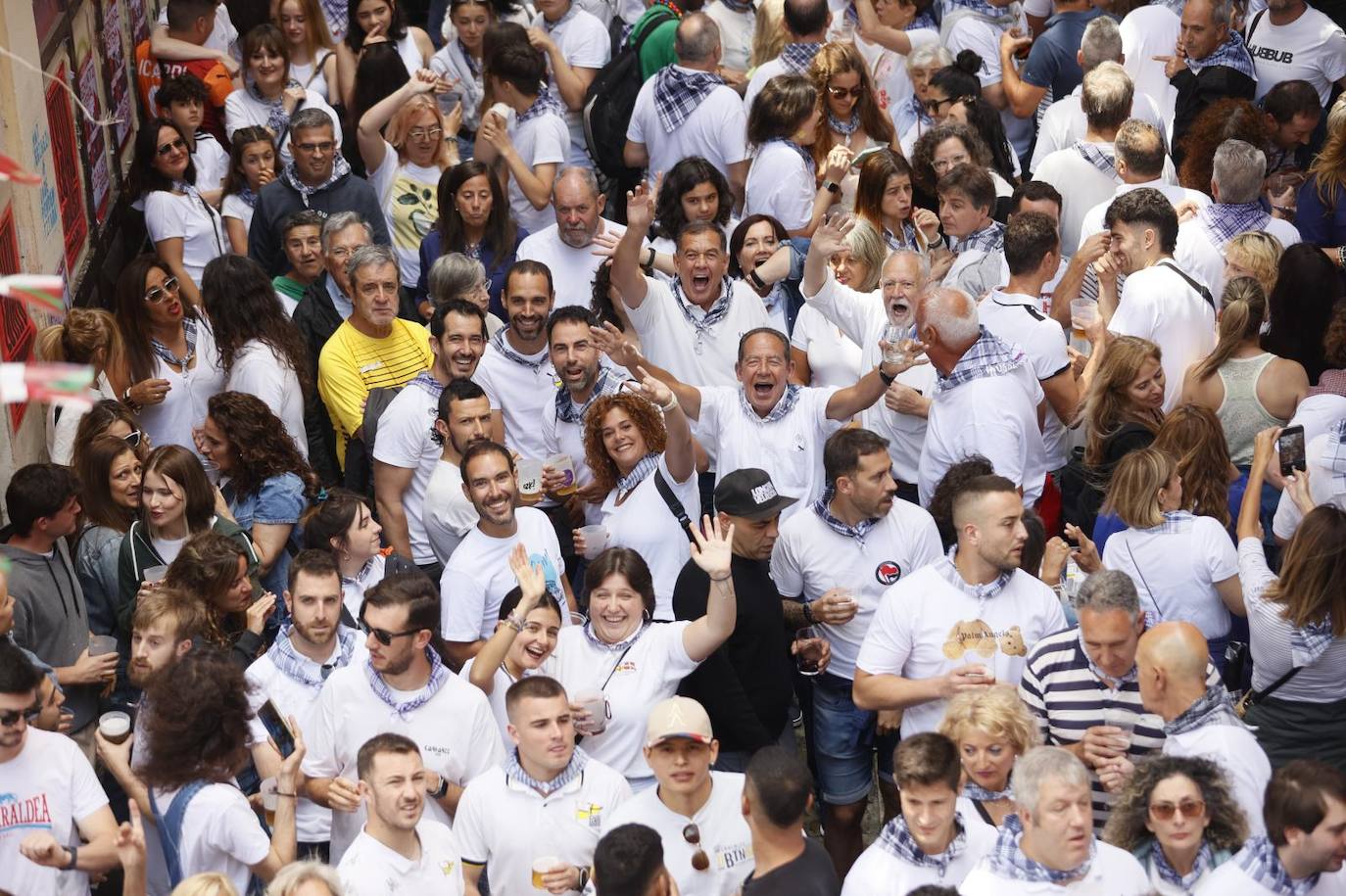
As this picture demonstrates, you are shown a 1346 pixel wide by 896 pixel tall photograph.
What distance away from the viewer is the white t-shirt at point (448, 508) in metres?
6.90

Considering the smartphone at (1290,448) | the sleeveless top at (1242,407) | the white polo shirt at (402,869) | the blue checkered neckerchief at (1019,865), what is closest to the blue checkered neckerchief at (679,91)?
the sleeveless top at (1242,407)

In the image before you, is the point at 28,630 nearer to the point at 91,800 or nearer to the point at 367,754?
the point at 91,800

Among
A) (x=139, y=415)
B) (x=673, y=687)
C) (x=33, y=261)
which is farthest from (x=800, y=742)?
(x=33, y=261)

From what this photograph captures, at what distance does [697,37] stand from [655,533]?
346cm

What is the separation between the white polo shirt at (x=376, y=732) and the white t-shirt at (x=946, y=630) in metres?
1.39

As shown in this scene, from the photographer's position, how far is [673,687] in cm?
596

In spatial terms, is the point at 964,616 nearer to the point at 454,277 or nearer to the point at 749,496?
the point at 749,496

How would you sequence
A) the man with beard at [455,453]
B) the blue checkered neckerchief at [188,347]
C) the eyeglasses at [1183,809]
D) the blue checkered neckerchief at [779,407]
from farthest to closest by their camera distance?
the blue checkered neckerchief at [188,347] → the blue checkered neckerchief at [779,407] → the man with beard at [455,453] → the eyeglasses at [1183,809]

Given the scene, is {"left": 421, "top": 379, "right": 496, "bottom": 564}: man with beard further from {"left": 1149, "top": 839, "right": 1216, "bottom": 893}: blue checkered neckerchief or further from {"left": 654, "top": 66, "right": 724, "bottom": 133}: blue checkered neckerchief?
{"left": 1149, "top": 839, "right": 1216, "bottom": 893}: blue checkered neckerchief

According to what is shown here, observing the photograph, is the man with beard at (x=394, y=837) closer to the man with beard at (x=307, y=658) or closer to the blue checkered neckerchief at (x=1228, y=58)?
the man with beard at (x=307, y=658)

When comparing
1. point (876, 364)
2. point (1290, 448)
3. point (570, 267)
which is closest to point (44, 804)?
point (876, 364)

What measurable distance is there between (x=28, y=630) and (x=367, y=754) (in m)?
1.61

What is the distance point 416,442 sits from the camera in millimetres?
7184

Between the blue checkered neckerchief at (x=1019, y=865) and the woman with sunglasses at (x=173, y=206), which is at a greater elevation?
the blue checkered neckerchief at (x=1019, y=865)
